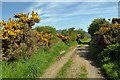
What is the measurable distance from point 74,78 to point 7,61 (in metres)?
4.29

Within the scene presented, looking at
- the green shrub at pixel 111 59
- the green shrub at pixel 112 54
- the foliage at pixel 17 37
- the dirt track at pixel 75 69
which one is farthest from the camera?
the green shrub at pixel 112 54

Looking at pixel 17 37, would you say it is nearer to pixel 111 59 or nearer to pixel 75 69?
pixel 75 69

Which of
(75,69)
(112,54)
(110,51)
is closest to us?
(75,69)

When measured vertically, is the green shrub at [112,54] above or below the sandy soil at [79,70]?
above

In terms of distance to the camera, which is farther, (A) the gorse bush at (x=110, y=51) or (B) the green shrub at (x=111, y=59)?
(B) the green shrub at (x=111, y=59)

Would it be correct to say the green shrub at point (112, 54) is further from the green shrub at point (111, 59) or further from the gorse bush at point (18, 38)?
the gorse bush at point (18, 38)

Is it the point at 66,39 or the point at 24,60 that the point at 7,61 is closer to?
the point at 24,60

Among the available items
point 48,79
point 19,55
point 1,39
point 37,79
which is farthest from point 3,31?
point 48,79

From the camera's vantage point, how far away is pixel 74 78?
5.91 meters

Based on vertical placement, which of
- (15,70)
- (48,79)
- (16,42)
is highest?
(16,42)

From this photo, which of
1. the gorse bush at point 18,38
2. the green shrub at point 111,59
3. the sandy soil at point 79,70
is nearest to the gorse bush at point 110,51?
the green shrub at point 111,59

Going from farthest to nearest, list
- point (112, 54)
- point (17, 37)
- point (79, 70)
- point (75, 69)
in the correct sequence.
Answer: point (112, 54) < point (75, 69) < point (79, 70) < point (17, 37)

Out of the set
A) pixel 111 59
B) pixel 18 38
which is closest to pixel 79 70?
pixel 111 59

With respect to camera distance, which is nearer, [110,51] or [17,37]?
[17,37]
